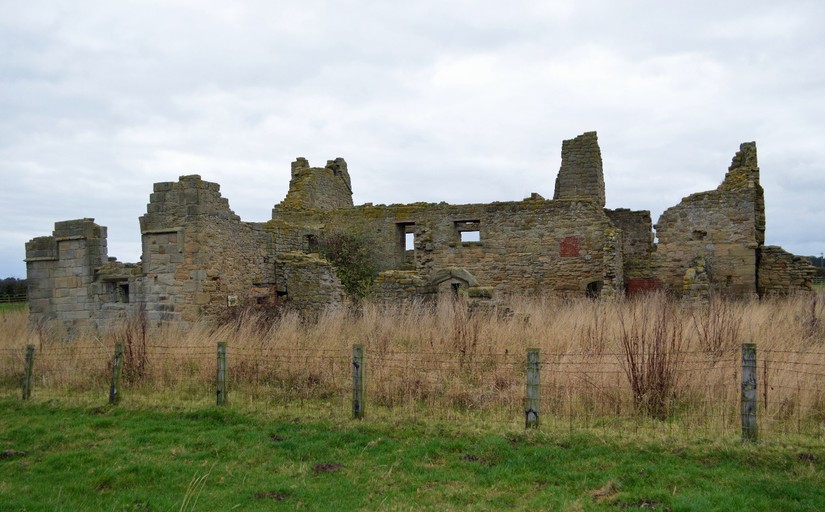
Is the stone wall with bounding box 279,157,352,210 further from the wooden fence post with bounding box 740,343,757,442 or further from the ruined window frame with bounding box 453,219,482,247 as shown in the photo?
the wooden fence post with bounding box 740,343,757,442

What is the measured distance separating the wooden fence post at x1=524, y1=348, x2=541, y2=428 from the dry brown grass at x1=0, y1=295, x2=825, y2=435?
390 mm

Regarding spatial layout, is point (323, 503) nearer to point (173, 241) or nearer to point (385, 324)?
point (385, 324)

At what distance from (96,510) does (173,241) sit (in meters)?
9.13

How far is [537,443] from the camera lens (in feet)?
25.0

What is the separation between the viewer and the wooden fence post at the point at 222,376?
32.4 ft

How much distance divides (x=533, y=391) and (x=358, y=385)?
7.78ft

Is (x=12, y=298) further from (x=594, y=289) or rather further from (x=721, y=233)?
(x=721, y=233)

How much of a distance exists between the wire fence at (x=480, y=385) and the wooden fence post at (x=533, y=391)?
2 cm

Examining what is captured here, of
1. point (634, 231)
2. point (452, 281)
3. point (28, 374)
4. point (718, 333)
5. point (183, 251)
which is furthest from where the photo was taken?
point (634, 231)

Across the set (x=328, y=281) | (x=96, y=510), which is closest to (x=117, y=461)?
(x=96, y=510)

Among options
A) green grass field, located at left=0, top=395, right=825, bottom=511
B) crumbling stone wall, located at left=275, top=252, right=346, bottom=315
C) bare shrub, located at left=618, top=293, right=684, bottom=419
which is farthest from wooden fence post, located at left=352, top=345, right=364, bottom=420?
crumbling stone wall, located at left=275, top=252, right=346, bottom=315

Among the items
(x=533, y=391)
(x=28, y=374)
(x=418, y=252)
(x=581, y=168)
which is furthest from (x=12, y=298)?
(x=533, y=391)

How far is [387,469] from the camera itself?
720cm

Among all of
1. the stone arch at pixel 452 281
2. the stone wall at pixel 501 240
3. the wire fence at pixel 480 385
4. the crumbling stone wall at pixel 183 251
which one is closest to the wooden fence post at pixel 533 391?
the wire fence at pixel 480 385
